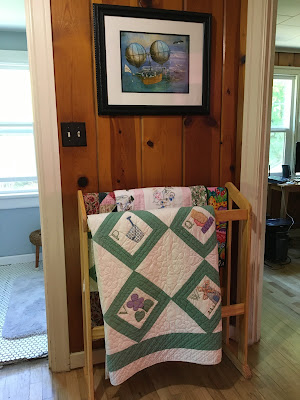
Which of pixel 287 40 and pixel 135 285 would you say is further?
pixel 287 40

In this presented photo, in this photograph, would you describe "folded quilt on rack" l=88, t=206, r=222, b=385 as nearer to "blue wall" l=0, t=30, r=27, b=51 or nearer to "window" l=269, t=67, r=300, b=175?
"blue wall" l=0, t=30, r=27, b=51

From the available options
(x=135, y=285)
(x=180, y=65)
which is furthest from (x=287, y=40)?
(x=135, y=285)

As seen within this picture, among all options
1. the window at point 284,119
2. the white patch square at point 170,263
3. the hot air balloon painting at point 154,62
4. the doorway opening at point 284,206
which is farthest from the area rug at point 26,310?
the window at point 284,119

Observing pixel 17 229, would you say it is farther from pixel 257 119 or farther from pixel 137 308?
pixel 257 119

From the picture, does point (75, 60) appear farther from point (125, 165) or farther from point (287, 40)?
point (287, 40)

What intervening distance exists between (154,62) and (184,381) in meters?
1.63

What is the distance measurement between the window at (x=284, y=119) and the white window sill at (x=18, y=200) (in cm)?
293

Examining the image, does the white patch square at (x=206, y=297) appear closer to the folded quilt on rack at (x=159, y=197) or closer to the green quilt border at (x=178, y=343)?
the green quilt border at (x=178, y=343)

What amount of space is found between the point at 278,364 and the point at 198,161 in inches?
47.1

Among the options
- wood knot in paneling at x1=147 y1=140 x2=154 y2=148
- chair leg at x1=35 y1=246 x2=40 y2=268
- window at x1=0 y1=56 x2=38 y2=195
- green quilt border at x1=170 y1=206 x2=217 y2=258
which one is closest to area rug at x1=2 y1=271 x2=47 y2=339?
chair leg at x1=35 y1=246 x2=40 y2=268

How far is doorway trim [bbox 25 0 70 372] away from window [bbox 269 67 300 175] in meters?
3.38

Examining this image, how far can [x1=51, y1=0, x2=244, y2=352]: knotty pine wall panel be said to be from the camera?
168 cm

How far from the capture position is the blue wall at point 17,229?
3.46m

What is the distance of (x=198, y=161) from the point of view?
6.50 feet
